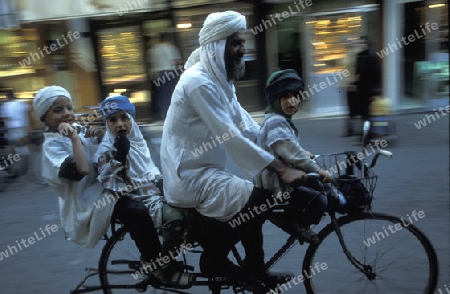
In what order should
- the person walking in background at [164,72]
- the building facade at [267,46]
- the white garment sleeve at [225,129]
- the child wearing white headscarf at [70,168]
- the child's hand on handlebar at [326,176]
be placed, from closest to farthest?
the white garment sleeve at [225,129]
the child's hand on handlebar at [326,176]
the child wearing white headscarf at [70,168]
the person walking in background at [164,72]
the building facade at [267,46]

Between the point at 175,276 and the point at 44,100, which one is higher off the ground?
the point at 44,100

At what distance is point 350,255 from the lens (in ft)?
9.80

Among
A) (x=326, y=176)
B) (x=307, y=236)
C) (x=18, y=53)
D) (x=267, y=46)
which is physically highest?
(x=18, y=53)

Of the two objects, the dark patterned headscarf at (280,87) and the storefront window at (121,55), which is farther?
the storefront window at (121,55)

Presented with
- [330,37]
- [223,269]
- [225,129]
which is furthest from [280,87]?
[330,37]

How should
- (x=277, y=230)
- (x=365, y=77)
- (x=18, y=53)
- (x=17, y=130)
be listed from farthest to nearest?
1. (x=18, y=53)
2. (x=365, y=77)
3. (x=17, y=130)
4. (x=277, y=230)

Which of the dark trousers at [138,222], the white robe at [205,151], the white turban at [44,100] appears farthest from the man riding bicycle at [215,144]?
the white turban at [44,100]

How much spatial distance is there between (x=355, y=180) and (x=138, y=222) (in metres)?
1.37

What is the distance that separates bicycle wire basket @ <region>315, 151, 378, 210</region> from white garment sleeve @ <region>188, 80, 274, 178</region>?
1.69ft

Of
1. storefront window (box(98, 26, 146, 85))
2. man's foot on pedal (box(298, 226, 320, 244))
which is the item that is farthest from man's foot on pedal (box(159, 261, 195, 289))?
storefront window (box(98, 26, 146, 85))

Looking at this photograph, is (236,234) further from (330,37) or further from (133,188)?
(330,37)

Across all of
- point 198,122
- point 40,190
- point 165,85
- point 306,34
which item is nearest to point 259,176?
point 198,122

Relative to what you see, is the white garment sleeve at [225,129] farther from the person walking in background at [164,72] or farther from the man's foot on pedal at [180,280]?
the person walking in background at [164,72]

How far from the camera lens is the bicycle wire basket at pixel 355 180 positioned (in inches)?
105
